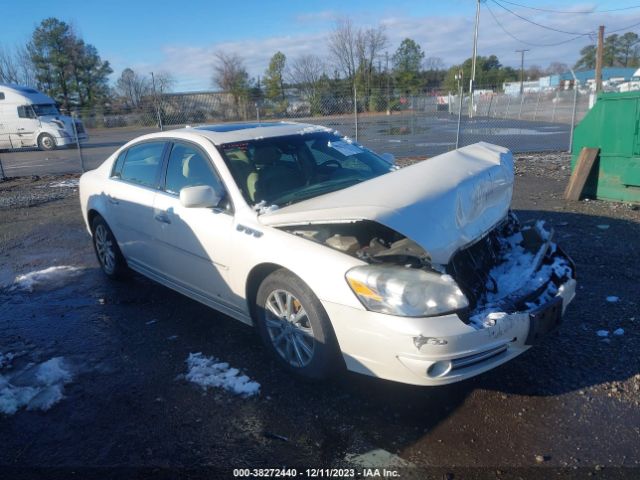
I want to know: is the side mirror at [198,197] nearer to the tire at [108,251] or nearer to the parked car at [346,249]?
the parked car at [346,249]

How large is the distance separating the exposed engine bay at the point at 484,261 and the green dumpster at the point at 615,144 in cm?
452

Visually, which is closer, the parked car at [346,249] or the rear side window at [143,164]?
the parked car at [346,249]

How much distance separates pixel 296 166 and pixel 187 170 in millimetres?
907

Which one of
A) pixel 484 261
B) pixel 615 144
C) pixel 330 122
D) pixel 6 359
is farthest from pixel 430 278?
pixel 330 122

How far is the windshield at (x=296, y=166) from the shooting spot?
369 centimetres

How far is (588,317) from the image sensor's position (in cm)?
390

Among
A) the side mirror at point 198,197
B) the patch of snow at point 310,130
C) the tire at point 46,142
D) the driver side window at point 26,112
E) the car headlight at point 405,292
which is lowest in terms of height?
the tire at point 46,142

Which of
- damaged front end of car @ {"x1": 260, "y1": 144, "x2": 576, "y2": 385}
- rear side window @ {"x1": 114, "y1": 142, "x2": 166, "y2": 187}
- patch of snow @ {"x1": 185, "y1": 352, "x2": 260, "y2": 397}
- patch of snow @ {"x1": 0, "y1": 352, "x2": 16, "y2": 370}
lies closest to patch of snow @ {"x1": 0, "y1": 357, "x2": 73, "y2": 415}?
patch of snow @ {"x1": 0, "y1": 352, "x2": 16, "y2": 370}

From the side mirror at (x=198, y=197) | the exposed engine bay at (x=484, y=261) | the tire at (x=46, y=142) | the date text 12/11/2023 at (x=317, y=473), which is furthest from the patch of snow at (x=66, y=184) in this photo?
the tire at (x=46, y=142)

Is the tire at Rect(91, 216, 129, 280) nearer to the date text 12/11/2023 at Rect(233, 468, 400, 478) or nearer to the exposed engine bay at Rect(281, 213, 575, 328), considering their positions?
the exposed engine bay at Rect(281, 213, 575, 328)

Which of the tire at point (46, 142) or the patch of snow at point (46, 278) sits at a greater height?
the tire at point (46, 142)

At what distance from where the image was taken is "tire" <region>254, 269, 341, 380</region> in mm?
2943

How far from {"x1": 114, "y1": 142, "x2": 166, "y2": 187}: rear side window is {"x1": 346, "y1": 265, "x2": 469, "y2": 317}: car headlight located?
250 cm

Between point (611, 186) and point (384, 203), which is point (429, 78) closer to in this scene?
point (611, 186)
